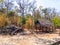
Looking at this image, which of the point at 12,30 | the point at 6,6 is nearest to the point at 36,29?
the point at 12,30

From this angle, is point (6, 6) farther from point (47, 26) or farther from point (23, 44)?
point (23, 44)

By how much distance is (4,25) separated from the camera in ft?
144

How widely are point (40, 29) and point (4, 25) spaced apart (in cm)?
915

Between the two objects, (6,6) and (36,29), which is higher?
(6,6)

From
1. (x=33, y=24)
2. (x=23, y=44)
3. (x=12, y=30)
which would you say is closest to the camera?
(x=23, y=44)

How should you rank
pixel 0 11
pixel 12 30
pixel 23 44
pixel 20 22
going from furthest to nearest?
pixel 0 11 → pixel 20 22 → pixel 12 30 → pixel 23 44

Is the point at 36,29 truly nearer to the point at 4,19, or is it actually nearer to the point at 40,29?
the point at 40,29

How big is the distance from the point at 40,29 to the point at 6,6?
18556 millimetres

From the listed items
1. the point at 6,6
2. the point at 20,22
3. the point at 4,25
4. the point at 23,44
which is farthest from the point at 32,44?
the point at 6,6

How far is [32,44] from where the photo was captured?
2758cm

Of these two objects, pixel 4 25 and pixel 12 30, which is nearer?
pixel 12 30

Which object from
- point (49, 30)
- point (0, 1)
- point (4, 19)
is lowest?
point (49, 30)

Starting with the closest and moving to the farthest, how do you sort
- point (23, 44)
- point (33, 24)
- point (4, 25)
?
point (23, 44), point (4, 25), point (33, 24)

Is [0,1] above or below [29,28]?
above
